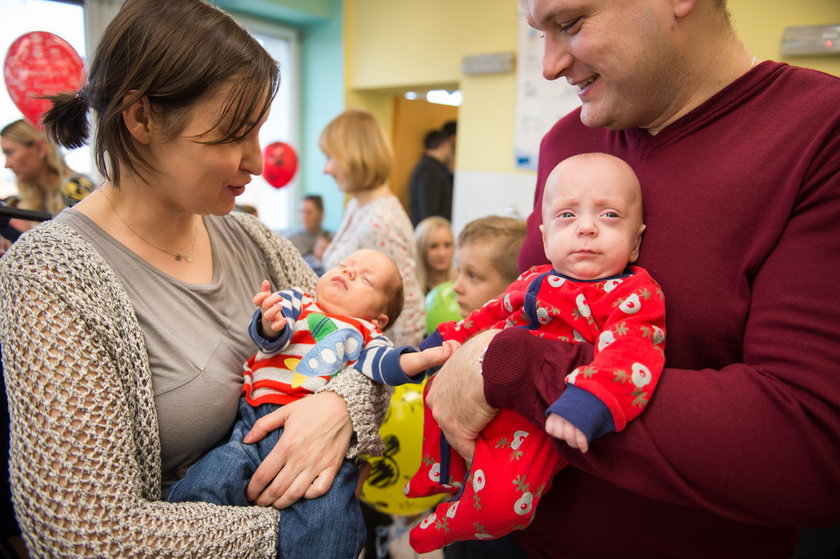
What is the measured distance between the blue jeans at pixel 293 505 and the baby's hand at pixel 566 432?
0.58 m

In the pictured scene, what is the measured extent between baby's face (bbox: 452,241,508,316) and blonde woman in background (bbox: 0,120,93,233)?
2.28m

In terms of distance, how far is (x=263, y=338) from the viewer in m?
1.35

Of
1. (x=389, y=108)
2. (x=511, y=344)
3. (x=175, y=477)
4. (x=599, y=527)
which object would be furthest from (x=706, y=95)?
(x=389, y=108)

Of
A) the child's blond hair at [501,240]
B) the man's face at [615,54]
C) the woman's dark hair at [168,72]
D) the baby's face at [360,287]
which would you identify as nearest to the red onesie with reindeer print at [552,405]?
the man's face at [615,54]

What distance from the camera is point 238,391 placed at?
1361mm

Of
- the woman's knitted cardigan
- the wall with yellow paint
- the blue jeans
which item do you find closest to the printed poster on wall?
the wall with yellow paint

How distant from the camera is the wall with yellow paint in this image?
5.06m

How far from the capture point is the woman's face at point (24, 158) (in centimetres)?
349

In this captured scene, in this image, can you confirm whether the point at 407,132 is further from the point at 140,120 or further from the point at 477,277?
the point at 140,120

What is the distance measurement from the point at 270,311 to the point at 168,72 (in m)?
0.55

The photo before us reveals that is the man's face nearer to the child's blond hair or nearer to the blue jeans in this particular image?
the blue jeans

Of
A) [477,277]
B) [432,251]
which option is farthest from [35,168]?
[477,277]

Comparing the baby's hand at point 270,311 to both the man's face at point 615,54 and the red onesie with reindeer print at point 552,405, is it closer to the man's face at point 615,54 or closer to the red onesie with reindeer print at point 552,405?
the red onesie with reindeer print at point 552,405

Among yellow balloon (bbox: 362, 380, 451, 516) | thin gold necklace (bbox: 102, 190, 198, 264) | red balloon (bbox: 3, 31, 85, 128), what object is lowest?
yellow balloon (bbox: 362, 380, 451, 516)
